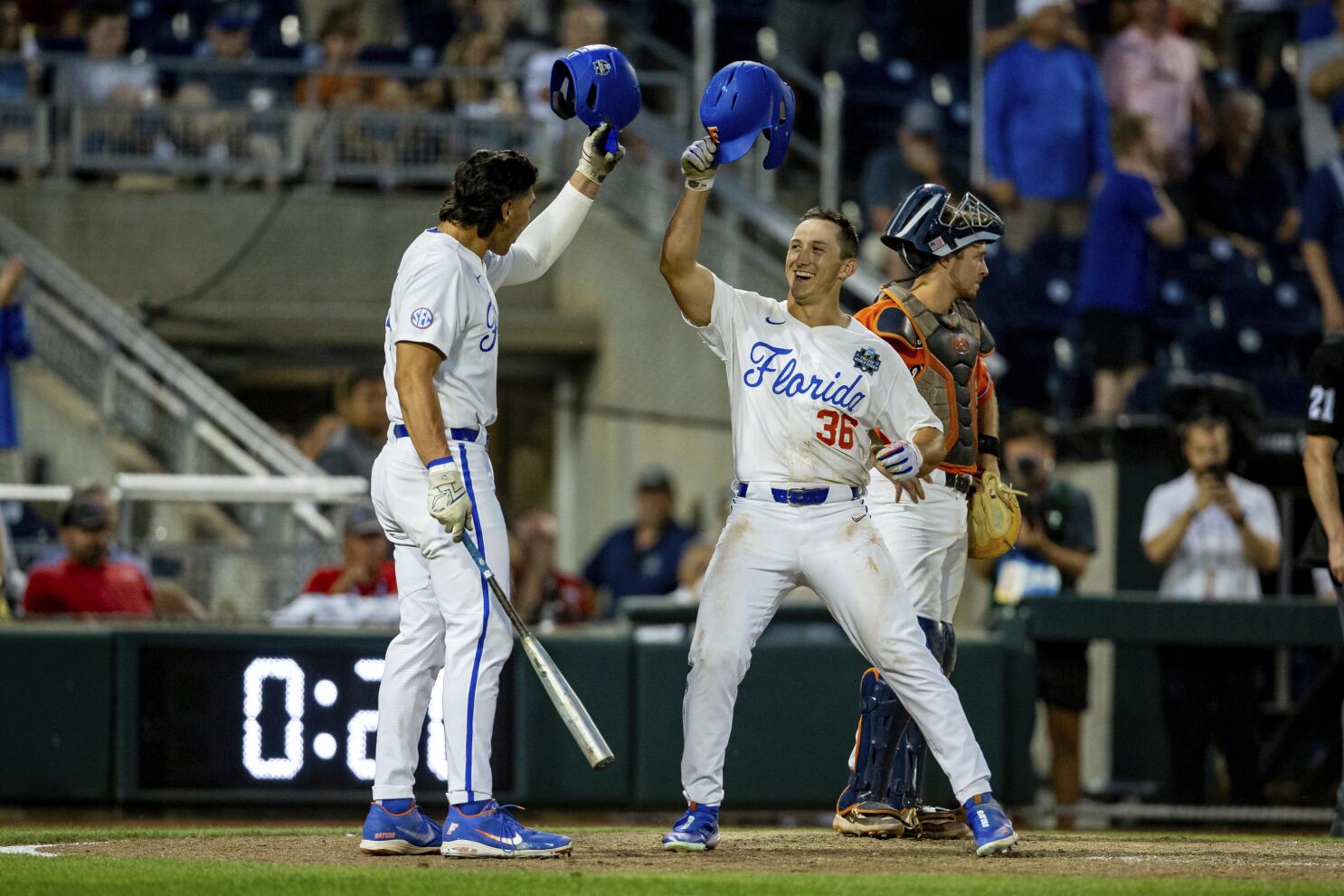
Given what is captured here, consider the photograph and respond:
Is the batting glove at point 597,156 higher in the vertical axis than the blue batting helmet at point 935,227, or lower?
higher

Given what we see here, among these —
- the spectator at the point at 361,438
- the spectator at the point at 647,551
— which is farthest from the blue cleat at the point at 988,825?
the spectator at the point at 361,438

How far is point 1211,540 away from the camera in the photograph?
402 inches

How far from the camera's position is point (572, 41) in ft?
46.1

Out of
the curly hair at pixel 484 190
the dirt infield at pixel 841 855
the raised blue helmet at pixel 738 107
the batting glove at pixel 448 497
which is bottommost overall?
the dirt infield at pixel 841 855

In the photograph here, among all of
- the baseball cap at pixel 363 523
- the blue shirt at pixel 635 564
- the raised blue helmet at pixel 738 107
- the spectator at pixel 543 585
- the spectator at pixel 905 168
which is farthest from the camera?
the spectator at pixel 905 168

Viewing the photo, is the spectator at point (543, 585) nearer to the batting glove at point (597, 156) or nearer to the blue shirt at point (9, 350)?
the blue shirt at point (9, 350)

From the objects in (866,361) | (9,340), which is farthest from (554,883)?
(9,340)

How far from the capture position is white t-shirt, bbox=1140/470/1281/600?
1005 centimetres

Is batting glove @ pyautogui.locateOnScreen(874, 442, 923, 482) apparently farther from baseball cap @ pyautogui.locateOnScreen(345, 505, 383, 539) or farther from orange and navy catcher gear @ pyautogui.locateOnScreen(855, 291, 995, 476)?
baseball cap @ pyautogui.locateOnScreen(345, 505, 383, 539)

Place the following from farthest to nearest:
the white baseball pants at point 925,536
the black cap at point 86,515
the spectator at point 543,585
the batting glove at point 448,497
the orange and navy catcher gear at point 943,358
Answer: the spectator at point 543,585 < the black cap at point 86,515 < the orange and navy catcher gear at point 943,358 < the white baseball pants at point 925,536 < the batting glove at point 448,497

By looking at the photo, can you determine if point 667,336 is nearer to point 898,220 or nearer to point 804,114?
point 804,114

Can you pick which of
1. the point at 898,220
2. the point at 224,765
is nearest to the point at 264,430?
the point at 224,765

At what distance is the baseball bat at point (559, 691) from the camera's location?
19.7 ft

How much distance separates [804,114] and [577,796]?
656 centimetres
